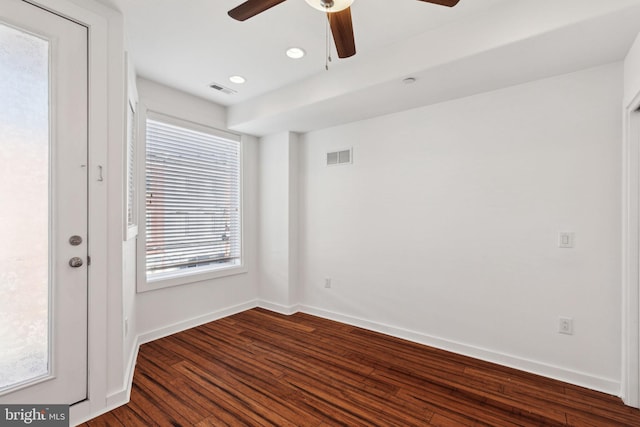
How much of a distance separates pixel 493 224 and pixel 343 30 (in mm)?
2086

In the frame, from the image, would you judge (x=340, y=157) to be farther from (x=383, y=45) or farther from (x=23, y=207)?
(x=23, y=207)

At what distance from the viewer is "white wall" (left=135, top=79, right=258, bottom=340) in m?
3.20

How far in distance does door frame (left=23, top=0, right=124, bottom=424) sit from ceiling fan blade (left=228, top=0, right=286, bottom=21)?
3.29ft

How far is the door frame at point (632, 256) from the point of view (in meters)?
2.04

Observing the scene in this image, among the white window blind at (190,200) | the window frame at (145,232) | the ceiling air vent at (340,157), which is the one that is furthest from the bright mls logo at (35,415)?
the ceiling air vent at (340,157)

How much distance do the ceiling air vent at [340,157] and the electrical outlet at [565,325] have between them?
245 centimetres

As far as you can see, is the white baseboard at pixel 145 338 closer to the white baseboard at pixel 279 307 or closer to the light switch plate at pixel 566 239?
the white baseboard at pixel 279 307

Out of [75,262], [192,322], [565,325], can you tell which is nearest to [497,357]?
[565,325]

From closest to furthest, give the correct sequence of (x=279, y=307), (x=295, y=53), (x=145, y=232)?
(x=295, y=53)
(x=145, y=232)
(x=279, y=307)

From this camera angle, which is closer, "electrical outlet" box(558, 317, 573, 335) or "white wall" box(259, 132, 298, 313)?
Answer: "electrical outlet" box(558, 317, 573, 335)

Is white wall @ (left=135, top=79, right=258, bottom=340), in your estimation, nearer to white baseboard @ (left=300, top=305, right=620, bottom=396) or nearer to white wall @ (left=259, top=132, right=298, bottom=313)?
white wall @ (left=259, top=132, right=298, bottom=313)

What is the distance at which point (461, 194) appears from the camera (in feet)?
9.55

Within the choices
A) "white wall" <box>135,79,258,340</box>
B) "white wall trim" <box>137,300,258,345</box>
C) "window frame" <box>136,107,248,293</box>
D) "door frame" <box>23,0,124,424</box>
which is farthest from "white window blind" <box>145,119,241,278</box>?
"door frame" <box>23,0,124,424</box>

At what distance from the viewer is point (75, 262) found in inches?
74.4
